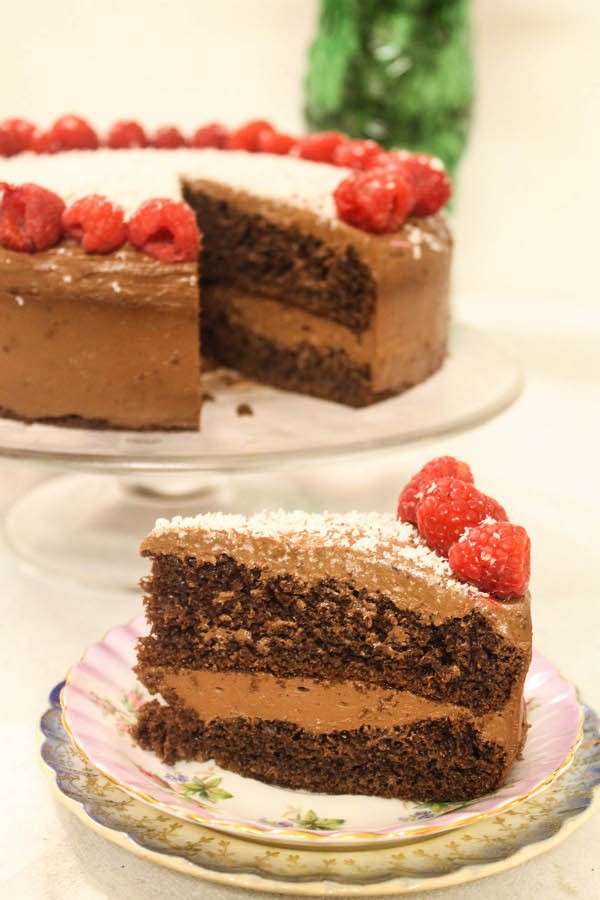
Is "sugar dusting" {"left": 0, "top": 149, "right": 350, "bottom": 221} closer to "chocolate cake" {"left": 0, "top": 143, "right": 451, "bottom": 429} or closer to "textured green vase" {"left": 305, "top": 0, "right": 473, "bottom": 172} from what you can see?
"chocolate cake" {"left": 0, "top": 143, "right": 451, "bottom": 429}

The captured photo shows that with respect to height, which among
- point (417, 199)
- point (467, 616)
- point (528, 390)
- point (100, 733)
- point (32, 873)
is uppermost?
point (417, 199)

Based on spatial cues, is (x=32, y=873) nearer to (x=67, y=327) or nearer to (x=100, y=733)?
(x=100, y=733)

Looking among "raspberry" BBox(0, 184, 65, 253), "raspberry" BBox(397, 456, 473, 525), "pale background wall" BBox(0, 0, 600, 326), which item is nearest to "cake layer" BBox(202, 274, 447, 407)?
"raspberry" BBox(0, 184, 65, 253)

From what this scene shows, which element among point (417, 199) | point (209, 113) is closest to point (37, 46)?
point (209, 113)

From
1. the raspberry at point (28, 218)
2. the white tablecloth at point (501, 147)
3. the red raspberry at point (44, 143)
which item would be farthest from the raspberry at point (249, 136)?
the raspberry at point (28, 218)

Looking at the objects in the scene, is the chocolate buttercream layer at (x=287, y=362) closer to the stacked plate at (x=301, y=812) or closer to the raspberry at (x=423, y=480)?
the raspberry at (x=423, y=480)

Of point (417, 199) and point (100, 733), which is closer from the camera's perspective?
point (100, 733)
